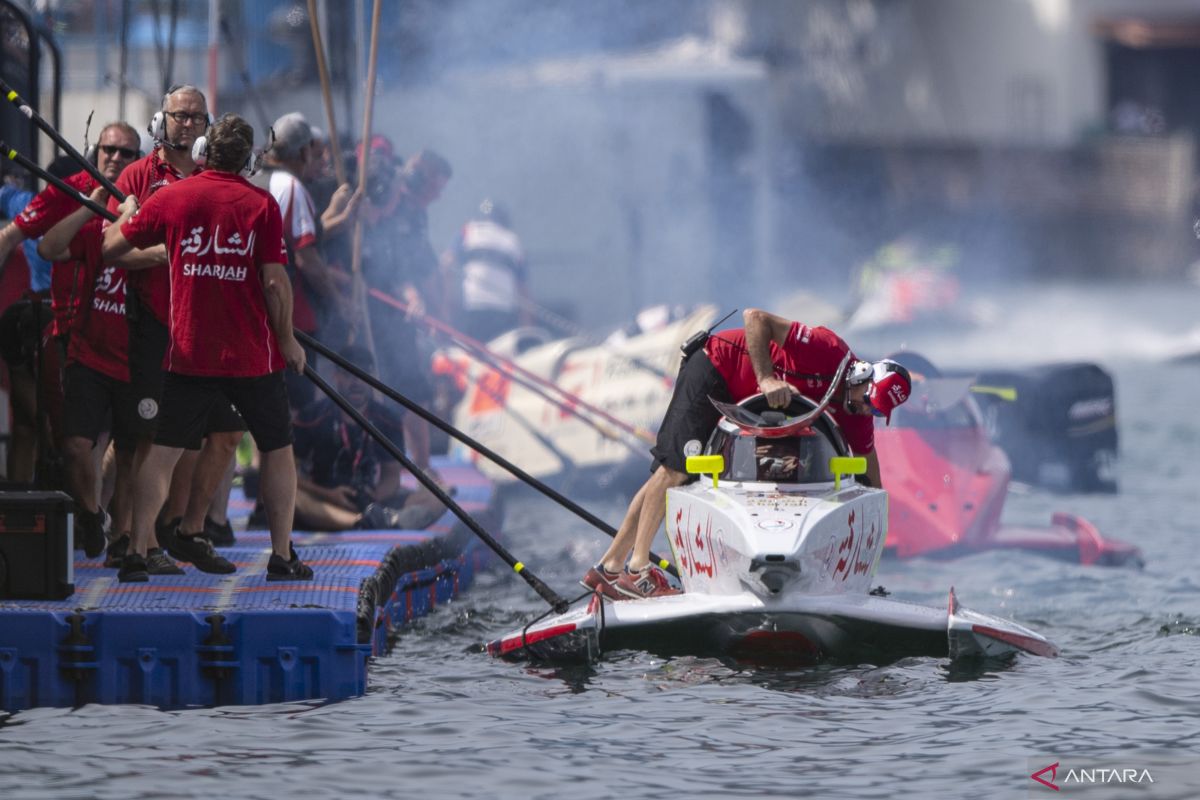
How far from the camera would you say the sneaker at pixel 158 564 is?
848 cm

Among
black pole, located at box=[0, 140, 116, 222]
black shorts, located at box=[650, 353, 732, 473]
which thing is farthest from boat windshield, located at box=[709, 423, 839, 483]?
black pole, located at box=[0, 140, 116, 222]

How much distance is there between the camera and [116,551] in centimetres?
886

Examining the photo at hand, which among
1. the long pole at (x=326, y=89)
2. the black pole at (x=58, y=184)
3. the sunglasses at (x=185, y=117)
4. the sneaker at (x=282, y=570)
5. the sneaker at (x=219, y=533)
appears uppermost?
the long pole at (x=326, y=89)

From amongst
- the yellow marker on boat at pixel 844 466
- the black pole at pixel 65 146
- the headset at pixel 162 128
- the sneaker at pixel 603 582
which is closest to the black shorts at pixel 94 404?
the black pole at pixel 65 146

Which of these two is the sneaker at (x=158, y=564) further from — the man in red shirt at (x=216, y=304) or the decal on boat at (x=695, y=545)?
the decal on boat at (x=695, y=545)

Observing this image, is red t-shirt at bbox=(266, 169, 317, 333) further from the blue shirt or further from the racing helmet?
the racing helmet

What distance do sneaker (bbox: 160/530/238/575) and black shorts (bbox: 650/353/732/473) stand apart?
1847mm

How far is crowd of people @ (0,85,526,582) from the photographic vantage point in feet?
26.5

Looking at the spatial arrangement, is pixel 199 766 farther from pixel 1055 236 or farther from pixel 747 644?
pixel 1055 236

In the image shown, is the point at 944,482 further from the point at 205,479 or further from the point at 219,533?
the point at 205,479

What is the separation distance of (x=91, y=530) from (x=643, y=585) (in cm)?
237

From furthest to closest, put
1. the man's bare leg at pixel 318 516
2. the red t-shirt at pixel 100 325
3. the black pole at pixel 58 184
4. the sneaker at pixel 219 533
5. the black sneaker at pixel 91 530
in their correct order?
the man's bare leg at pixel 318 516 < the sneaker at pixel 219 533 < the black sneaker at pixel 91 530 < the red t-shirt at pixel 100 325 < the black pole at pixel 58 184

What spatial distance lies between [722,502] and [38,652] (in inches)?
105

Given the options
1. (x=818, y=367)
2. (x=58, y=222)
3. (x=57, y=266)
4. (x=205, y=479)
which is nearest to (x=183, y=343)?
(x=205, y=479)
